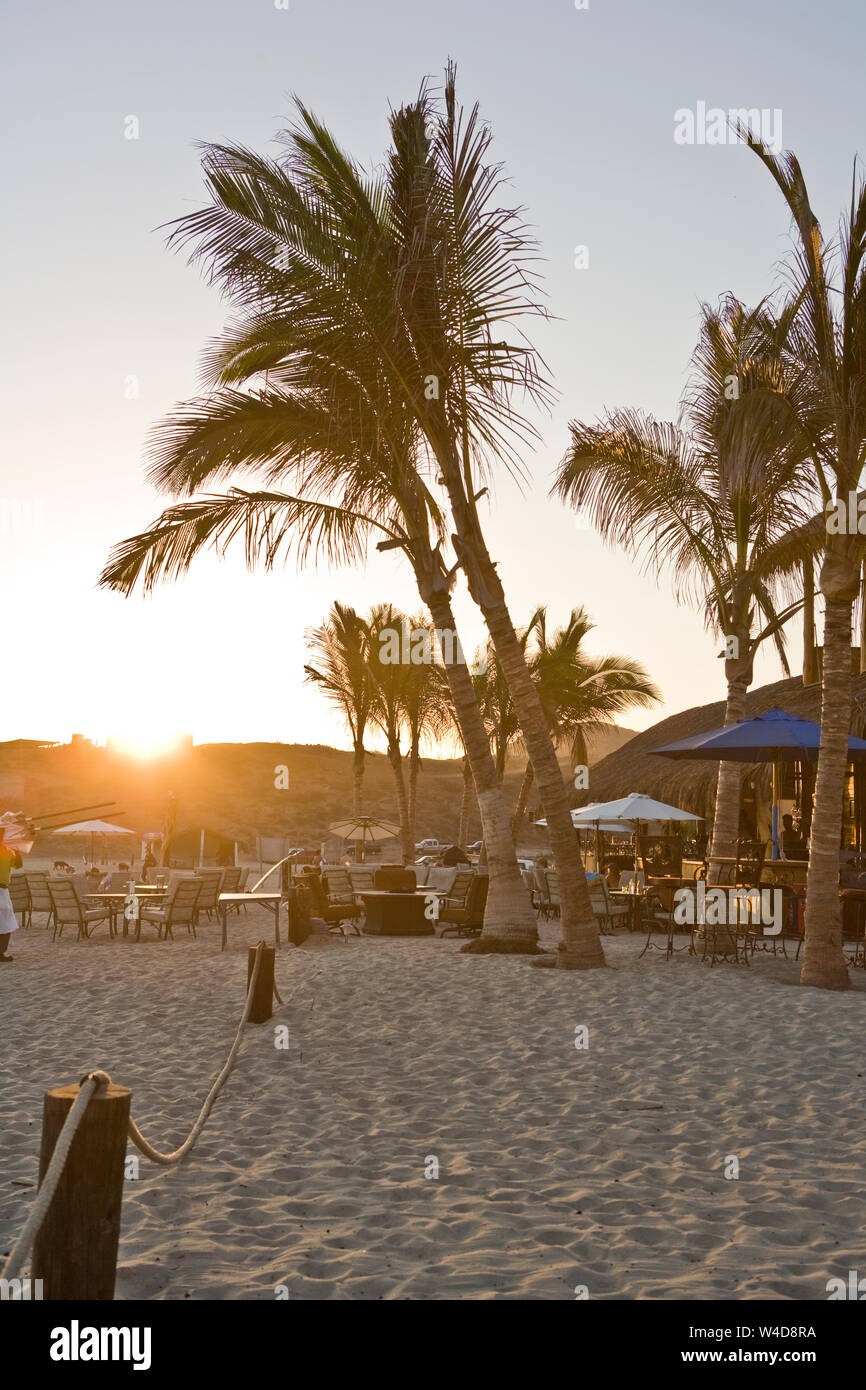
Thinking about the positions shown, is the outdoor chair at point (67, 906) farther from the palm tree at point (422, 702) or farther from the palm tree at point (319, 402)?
the palm tree at point (422, 702)

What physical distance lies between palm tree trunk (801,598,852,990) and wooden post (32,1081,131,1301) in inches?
311

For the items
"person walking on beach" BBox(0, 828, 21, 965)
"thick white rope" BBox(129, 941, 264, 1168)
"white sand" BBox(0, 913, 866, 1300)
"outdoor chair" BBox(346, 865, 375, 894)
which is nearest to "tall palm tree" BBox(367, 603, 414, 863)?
"outdoor chair" BBox(346, 865, 375, 894)

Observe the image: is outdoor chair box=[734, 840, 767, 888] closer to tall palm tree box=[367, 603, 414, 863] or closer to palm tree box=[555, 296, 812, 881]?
palm tree box=[555, 296, 812, 881]

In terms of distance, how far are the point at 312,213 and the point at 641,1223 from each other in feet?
30.5

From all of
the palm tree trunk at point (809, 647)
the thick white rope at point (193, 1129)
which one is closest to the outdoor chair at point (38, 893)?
the thick white rope at point (193, 1129)

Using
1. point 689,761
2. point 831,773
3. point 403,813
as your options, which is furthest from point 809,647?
point 403,813

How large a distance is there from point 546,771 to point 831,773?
9.41 ft

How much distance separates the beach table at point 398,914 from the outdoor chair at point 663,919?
332cm

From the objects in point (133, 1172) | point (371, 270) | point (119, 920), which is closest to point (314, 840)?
point (119, 920)

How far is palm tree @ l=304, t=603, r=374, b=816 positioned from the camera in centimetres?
2619

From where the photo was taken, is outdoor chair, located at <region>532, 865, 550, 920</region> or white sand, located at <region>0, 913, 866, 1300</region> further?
outdoor chair, located at <region>532, 865, 550, 920</region>

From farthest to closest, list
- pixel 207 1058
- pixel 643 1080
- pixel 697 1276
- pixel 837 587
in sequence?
pixel 837 587
pixel 207 1058
pixel 643 1080
pixel 697 1276

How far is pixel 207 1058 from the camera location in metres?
6.99

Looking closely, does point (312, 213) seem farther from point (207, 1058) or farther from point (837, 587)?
point (207, 1058)
